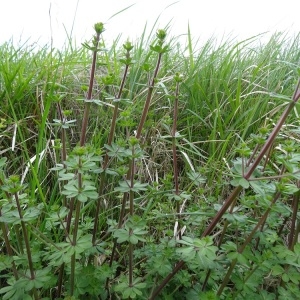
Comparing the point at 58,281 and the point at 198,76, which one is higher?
the point at 198,76

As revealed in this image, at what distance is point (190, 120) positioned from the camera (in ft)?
7.21

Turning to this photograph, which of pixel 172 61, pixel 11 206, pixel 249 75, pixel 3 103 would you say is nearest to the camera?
pixel 11 206

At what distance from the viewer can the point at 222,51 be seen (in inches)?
117

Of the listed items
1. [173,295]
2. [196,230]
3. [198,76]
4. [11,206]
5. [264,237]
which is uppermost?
[198,76]

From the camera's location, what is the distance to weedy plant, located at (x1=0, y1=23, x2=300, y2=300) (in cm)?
117

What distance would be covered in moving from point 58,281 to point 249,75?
6.41 feet

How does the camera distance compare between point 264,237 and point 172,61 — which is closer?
point 264,237

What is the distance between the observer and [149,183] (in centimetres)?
189

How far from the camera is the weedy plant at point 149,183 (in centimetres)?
117

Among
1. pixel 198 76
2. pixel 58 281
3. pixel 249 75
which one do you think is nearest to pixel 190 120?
pixel 198 76

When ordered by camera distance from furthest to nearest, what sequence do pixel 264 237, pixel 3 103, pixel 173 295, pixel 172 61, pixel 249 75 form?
pixel 172 61 → pixel 249 75 → pixel 3 103 → pixel 173 295 → pixel 264 237

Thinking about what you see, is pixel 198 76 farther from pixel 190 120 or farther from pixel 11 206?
pixel 11 206

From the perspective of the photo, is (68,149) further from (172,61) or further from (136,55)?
(172,61)

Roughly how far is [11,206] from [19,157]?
761mm
